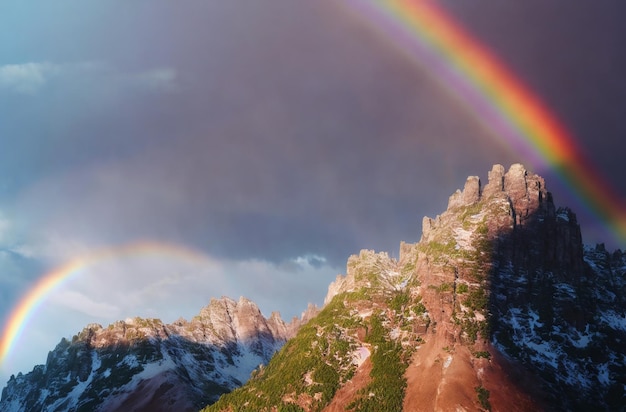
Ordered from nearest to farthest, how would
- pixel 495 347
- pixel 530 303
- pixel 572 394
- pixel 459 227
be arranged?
pixel 572 394 → pixel 495 347 → pixel 530 303 → pixel 459 227

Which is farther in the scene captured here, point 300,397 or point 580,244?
point 580,244

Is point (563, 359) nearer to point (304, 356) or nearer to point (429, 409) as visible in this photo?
point (429, 409)

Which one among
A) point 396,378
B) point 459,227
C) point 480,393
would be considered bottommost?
point 480,393

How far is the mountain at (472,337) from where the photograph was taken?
138875 millimetres

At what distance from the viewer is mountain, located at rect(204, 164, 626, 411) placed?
139 m

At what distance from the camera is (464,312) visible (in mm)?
161000

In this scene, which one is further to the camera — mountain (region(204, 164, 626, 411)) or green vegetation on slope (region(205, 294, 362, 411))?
green vegetation on slope (region(205, 294, 362, 411))

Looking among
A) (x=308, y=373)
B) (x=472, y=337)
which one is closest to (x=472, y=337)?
(x=472, y=337)

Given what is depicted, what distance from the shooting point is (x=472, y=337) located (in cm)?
15200

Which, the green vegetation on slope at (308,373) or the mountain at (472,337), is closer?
the mountain at (472,337)

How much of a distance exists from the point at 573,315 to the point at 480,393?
6138 centimetres

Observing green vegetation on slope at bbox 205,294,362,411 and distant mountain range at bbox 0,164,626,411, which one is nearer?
distant mountain range at bbox 0,164,626,411

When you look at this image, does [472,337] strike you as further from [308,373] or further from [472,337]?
[308,373]

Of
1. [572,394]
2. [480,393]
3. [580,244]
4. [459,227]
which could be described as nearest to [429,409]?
[480,393]
